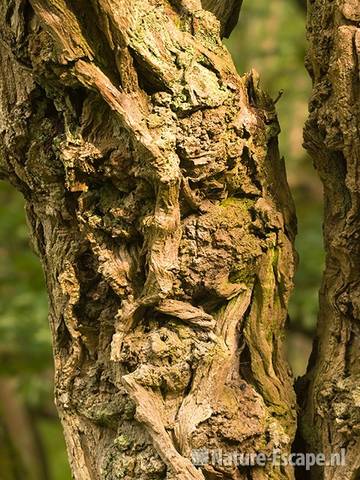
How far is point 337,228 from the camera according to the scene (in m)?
2.32

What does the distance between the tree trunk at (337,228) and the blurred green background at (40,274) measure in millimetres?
2834

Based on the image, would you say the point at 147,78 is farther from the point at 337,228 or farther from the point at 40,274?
the point at 40,274

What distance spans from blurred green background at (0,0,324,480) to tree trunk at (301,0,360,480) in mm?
2834

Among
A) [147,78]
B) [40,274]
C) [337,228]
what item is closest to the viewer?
[147,78]

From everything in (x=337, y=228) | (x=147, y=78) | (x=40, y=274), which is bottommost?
(x=337, y=228)

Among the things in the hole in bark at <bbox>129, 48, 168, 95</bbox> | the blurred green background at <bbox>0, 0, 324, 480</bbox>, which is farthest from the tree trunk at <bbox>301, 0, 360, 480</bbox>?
the blurred green background at <bbox>0, 0, 324, 480</bbox>

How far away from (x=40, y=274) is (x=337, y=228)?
420 cm

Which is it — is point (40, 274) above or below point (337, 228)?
above

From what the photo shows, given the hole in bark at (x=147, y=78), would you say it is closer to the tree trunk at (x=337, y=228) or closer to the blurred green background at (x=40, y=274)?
the tree trunk at (x=337, y=228)

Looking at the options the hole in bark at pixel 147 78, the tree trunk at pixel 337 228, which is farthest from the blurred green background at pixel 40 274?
the hole in bark at pixel 147 78

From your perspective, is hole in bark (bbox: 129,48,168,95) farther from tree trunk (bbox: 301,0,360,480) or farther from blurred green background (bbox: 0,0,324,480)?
blurred green background (bbox: 0,0,324,480)

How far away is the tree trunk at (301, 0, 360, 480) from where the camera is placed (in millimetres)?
2145

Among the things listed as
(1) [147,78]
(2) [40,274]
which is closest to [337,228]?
(1) [147,78]

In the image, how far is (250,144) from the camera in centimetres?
224
